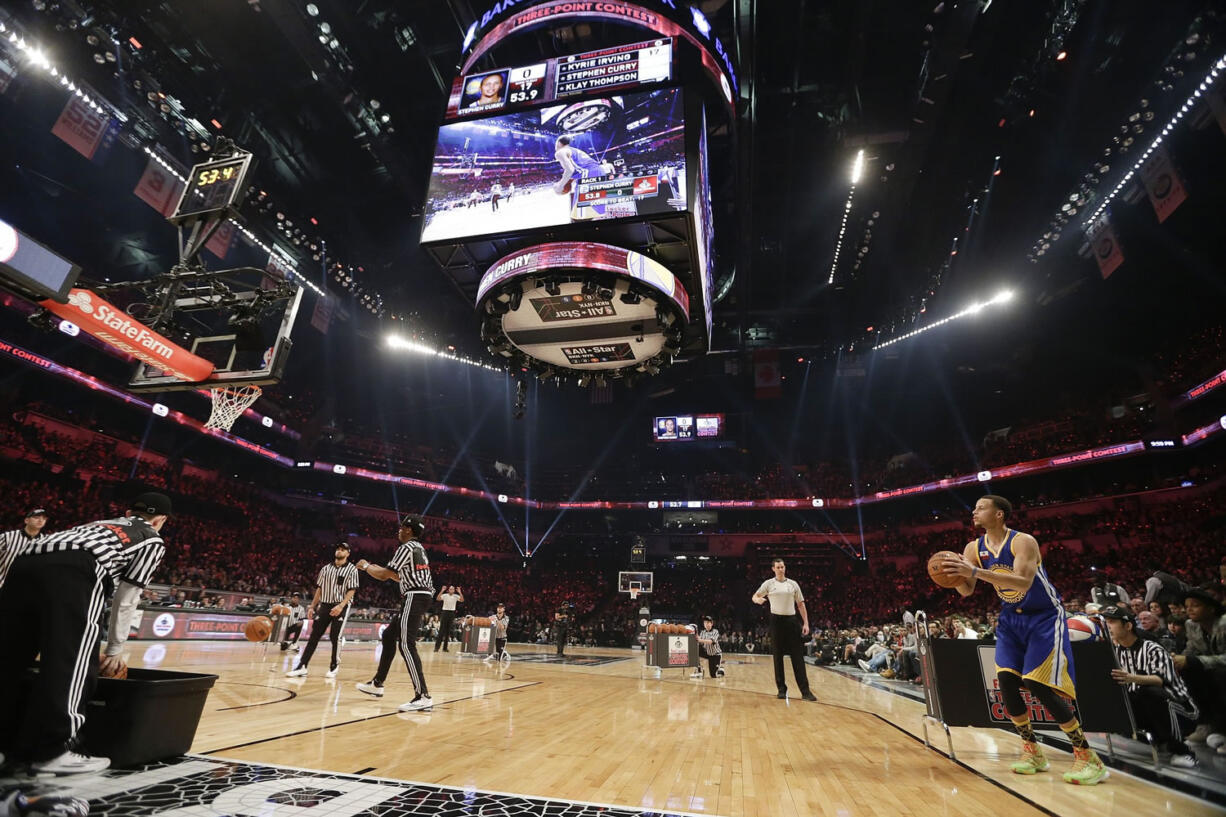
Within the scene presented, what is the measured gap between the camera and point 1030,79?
9742mm

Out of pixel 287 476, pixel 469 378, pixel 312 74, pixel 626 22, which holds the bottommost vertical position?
pixel 287 476

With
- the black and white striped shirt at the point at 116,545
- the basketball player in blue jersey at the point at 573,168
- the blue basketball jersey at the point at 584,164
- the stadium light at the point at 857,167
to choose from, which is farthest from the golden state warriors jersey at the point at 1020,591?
the stadium light at the point at 857,167

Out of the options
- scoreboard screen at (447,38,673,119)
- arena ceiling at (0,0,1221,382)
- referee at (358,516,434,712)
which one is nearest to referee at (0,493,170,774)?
referee at (358,516,434,712)

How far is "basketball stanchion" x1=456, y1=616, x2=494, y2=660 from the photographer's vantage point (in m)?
13.0

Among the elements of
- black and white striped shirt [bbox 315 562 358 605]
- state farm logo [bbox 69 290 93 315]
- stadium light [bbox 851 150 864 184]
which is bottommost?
black and white striped shirt [bbox 315 562 358 605]

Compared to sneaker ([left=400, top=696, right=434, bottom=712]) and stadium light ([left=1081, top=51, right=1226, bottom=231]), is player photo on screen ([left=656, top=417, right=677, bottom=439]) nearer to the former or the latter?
stadium light ([left=1081, top=51, right=1226, bottom=231])

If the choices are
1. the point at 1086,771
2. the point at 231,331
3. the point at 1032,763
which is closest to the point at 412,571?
the point at 231,331

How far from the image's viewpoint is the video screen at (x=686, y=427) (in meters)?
28.9

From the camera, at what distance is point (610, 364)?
35.5 feet

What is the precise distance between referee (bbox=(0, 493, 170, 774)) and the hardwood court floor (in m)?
0.99

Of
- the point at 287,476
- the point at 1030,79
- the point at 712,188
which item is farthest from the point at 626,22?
the point at 287,476

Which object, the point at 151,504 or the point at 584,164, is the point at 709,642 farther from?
the point at 151,504

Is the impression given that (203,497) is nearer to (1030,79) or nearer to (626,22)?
(626,22)

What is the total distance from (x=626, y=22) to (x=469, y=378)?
22763 mm
